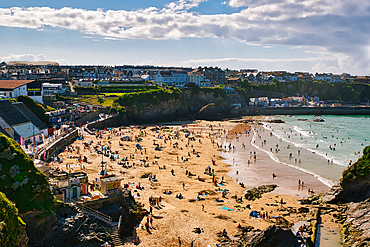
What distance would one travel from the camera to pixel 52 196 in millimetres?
15133

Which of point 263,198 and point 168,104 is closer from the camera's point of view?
point 263,198

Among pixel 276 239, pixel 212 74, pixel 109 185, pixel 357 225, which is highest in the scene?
pixel 212 74

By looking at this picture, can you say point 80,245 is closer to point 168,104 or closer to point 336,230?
point 336,230

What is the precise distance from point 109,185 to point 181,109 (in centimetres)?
6423

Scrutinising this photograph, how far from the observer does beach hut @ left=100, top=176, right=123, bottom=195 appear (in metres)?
18.0

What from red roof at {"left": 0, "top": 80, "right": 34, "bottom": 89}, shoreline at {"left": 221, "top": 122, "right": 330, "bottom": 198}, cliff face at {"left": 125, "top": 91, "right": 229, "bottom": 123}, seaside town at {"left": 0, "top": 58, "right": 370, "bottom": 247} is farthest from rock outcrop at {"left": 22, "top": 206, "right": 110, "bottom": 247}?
cliff face at {"left": 125, "top": 91, "right": 229, "bottom": 123}

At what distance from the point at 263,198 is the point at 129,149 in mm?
20480

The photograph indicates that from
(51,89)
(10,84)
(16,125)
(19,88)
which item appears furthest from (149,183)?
(51,89)

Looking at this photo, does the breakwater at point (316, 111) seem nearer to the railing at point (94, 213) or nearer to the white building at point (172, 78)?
the white building at point (172, 78)

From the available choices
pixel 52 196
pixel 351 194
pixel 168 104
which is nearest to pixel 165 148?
pixel 351 194

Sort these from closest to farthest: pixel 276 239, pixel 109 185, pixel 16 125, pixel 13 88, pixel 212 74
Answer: pixel 276 239, pixel 109 185, pixel 16 125, pixel 13 88, pixel 212 74

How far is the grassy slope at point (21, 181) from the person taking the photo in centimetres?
1388

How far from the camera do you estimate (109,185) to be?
59.5ft

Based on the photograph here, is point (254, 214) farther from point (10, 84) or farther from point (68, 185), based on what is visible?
point (10, 84)
